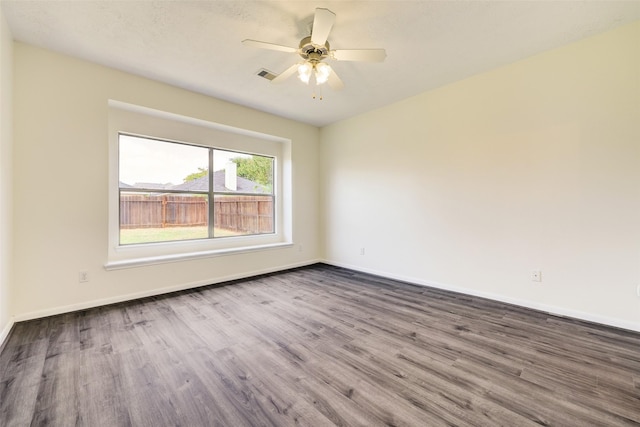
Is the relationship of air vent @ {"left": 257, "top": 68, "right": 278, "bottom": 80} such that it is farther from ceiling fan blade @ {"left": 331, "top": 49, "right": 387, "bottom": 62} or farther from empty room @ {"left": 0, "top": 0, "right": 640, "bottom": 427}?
ceiling fan blade @ {"left": 331, "top": 49, "right": 387, "bottom": 62}

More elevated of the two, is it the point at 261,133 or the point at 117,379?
the point at 261,133

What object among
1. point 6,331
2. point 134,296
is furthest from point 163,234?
point 6,331

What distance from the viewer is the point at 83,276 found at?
290 cm

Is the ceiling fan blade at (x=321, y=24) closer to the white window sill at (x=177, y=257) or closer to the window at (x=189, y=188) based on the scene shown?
the window at (x=189, y=188)

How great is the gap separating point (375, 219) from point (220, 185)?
8.60 feet

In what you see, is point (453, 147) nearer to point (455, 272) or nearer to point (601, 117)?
point (601, 117)

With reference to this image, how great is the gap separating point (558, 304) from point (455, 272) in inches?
40.4

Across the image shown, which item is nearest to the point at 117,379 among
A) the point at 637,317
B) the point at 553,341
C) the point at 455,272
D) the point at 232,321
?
the point at 232,321

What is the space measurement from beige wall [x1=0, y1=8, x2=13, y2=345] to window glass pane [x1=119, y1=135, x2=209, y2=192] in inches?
40.1

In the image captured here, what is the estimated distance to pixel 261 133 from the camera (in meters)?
4.44

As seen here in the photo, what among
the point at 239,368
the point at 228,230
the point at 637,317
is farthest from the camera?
the point at 228,230

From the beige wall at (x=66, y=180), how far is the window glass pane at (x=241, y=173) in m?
1.04

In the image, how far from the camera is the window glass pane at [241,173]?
4.32 metres

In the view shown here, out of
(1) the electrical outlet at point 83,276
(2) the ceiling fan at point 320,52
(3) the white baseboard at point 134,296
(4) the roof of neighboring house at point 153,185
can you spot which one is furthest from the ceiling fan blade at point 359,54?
(1) the electrical outlet at point 83,276
